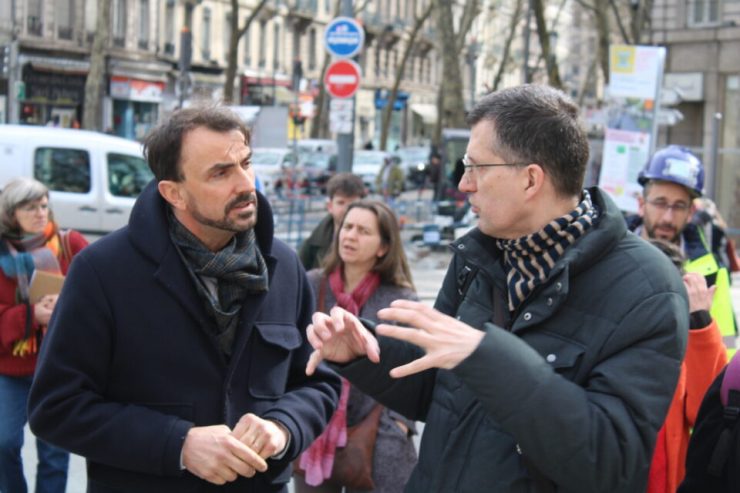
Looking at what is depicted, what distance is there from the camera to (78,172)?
14547 millimetres

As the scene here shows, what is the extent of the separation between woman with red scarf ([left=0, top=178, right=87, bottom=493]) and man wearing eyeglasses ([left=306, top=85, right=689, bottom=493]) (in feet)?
9.46

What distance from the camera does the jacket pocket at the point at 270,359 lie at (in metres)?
3.20

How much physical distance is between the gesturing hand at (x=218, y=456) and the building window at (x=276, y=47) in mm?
53414

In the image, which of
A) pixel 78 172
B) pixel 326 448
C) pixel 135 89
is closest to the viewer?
pixel 326 448

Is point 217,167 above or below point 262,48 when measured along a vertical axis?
below

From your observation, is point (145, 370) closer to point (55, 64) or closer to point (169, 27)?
point (55, 64)

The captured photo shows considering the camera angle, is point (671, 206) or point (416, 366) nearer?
point (416, 366)

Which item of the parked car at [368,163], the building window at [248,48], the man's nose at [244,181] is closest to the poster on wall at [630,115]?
the man's nose at [244,181]

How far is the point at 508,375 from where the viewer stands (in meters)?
2.17

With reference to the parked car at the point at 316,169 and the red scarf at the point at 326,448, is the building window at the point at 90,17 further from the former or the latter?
the red scarf at the point at 326,448

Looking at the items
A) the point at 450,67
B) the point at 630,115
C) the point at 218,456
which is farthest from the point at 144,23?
the point at 218,456

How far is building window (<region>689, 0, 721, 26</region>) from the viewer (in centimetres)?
2311

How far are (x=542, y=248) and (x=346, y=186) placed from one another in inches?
171

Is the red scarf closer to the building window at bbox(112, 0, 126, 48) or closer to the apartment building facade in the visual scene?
the apartment building facade
